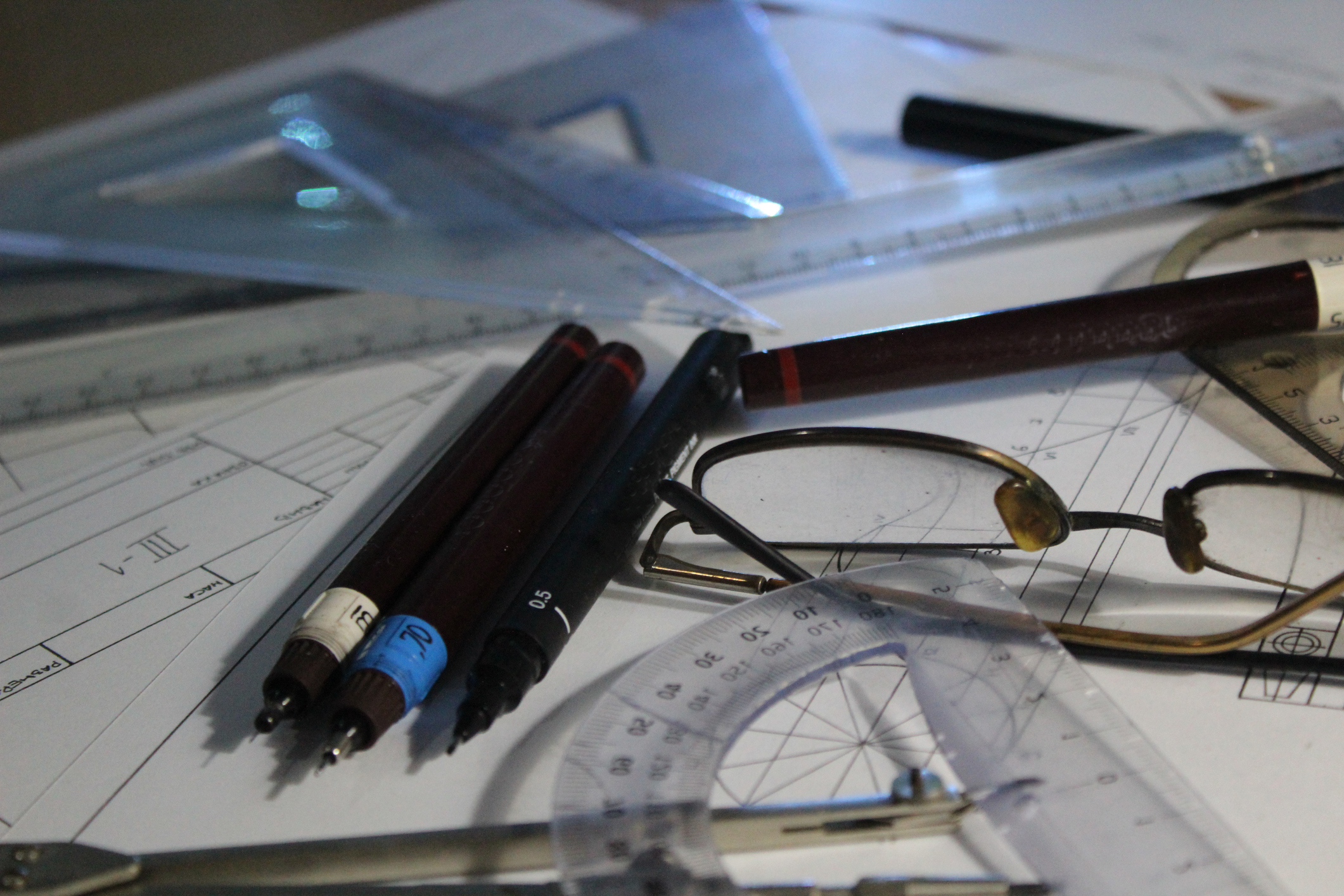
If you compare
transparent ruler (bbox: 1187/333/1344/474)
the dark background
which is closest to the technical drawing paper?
transparent ruler (bbox: 1187/333/1344/474)

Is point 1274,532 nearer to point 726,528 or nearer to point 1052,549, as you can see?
point 1052,549

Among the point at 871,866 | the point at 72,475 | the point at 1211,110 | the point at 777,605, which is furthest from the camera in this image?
the point at 1211,110

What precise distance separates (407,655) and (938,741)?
302mm

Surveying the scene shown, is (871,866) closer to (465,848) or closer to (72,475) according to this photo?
(465,848)

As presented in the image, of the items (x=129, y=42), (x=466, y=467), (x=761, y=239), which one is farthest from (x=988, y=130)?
(x=129, y=42)

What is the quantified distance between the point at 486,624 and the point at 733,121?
0.90m

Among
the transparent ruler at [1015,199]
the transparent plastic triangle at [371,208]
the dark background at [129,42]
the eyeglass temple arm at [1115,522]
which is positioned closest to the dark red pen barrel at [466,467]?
the transparent plastic triangle at [371,208]

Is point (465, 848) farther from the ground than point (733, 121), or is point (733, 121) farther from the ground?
point (733, 121)

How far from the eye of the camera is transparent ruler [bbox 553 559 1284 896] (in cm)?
50

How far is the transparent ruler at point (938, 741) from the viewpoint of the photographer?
50 cm

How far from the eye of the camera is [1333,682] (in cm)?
61

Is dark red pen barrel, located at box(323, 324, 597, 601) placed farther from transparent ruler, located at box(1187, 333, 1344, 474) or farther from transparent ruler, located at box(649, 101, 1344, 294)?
transparent ruler, located at box(1187, 333, 1344, 474)

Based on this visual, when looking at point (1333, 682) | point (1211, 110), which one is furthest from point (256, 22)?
point (1333, 682)

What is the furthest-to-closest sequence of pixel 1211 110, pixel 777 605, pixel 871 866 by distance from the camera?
pixel 1211 110, pixel 777 605, pixel 871 866
